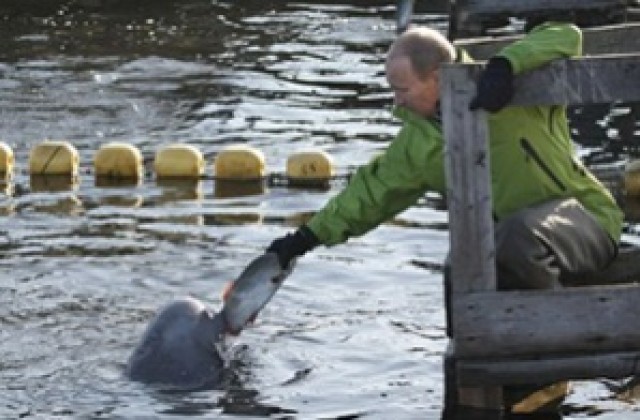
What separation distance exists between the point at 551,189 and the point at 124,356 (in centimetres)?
245

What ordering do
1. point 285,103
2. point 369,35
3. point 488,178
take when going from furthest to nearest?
point 369,35
point 285,103
point 488,178

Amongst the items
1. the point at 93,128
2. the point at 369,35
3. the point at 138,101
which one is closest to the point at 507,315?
the point at 93,128

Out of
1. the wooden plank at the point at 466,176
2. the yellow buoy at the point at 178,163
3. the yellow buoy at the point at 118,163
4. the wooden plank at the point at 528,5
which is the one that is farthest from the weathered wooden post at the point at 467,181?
the wooden plank at the point at 528,5

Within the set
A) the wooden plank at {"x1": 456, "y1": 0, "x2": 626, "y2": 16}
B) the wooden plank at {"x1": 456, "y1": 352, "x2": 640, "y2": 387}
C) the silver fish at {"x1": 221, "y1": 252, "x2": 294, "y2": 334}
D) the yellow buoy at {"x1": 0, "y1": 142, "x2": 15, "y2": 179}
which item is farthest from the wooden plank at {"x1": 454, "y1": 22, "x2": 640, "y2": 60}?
the wooden plank at {"x1": 456, "y1": 0, "x2": 626, "y2": 16}

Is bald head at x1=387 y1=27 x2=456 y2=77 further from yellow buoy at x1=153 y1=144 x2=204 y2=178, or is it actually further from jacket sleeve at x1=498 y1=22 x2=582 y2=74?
yellow buoy at x1=153 y1=144 x2=204 y2=178

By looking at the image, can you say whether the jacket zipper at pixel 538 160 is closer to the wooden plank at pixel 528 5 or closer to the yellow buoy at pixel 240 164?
the yellow buoy at pixel 240 164

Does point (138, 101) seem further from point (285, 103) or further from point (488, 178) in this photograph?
point (488, 178)

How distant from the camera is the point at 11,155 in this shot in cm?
1412

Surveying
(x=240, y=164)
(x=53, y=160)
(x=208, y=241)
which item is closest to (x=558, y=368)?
(x=208, y=241)

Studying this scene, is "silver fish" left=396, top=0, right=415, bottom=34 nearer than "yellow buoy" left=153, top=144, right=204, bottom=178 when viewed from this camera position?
No

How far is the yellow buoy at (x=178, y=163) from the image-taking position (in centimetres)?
1380

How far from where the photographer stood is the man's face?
25.9 ft

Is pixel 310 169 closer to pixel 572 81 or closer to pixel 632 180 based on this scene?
pixel 632 180

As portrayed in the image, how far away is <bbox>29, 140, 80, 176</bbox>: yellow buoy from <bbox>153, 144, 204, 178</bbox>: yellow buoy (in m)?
0.62
